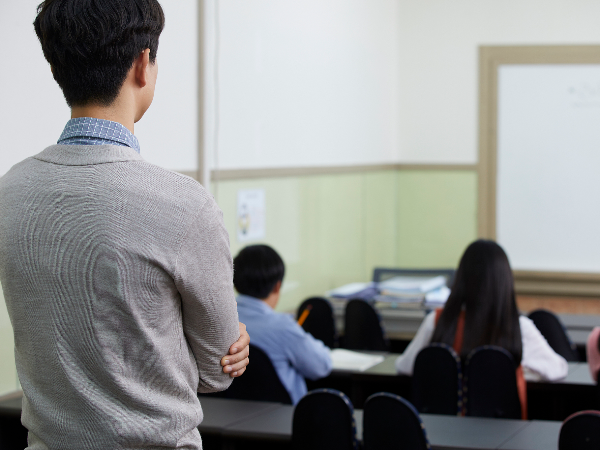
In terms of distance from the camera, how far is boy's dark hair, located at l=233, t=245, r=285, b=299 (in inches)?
115

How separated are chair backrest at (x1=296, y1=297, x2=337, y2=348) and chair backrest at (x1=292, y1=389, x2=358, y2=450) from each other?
1832 millimetres

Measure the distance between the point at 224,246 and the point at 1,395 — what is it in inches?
75.9

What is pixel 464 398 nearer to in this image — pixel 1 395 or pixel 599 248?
pixel 1 395

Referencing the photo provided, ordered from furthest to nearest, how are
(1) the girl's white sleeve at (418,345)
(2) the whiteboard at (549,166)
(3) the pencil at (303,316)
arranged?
(2) the whiteboard at (549,166) → (3) the pencil at (303,316) → (1) the girl's white sleeve at (418,345)

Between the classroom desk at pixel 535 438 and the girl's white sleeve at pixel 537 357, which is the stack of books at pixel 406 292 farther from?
the classroom desk at pixel 535 438

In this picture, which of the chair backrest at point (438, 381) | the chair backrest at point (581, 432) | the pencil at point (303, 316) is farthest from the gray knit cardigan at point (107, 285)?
the pencil at point (303, 316)

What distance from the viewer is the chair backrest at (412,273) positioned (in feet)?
17.4

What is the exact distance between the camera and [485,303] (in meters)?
2.87

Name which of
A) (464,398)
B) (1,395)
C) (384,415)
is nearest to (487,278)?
(464,398)

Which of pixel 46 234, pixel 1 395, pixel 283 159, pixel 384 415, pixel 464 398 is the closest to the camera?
pixel 46 234

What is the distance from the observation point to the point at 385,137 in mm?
Result: 6949

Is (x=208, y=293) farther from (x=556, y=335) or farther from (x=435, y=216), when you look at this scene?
(x=435, y=216)

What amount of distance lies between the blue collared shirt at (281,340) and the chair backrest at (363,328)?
1058mm

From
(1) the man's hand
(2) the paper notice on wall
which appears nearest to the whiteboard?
(2) the paper notice on wall
